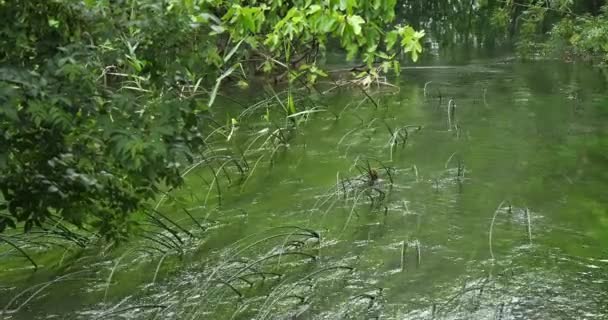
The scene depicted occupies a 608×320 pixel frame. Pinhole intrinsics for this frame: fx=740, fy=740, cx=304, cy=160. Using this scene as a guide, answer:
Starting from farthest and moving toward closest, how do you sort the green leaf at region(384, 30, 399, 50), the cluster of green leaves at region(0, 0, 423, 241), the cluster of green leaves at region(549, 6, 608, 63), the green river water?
the cluster of green leaves at region(549, 6, 608, 63) < the green leaf at region(384, 30, 399, 50) < the green river water < the cluster of green leaves at region(0, 0, 423, 241)

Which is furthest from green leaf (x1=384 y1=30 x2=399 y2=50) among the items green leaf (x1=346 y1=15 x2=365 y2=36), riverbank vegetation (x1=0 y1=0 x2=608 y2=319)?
green leaf (x1=346 y1=15 x2=365 y2=36)

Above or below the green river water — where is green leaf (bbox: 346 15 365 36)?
above

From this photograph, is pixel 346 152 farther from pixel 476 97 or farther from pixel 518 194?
pixel 476 97

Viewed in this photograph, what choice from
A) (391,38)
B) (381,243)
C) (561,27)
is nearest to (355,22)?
(391,38)

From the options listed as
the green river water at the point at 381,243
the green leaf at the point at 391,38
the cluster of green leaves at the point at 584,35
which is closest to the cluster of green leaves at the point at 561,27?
the cluster of green leaves at the point at 584,35

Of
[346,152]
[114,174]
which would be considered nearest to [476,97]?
[346,152]

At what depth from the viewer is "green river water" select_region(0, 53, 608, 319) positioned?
3174 mm

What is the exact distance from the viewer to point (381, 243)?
12.8 feet

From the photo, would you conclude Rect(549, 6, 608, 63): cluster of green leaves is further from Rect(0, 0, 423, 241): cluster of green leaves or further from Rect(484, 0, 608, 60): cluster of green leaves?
Rect(0, 0, 423, 241): cluster of green leaves

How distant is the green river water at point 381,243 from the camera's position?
10.4 feet

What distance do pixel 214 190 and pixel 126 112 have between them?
9.01 feet

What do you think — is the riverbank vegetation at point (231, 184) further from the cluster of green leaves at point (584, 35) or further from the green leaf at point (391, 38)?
the cluster of green leaves at point (584, 35)

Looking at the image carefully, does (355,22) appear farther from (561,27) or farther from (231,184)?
(561,27)

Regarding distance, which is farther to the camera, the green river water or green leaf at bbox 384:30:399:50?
green leaf at bbox 384:30:399:50
